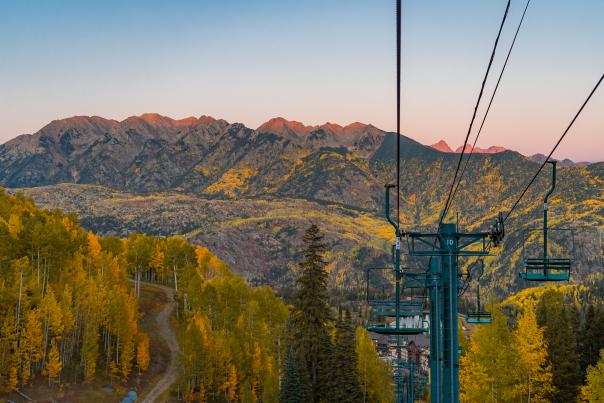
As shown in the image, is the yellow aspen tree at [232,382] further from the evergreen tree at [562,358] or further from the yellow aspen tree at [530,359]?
the yellow aspen tree at [530,359]

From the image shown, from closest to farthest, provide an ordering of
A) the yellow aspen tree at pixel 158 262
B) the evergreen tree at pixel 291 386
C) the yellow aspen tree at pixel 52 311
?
1. the evergreen tree at pixel 291 386
2. the yellow aspen tree at pixel 52 311
3. the yellow aspen tree at pixel 158 262

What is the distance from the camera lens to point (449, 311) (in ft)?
101

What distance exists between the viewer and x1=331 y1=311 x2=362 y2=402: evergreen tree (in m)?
62.1

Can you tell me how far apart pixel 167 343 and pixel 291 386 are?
5184cm

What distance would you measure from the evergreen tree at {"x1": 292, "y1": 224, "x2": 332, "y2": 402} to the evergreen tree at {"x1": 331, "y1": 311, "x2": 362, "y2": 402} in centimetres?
220

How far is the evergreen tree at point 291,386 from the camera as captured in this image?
5651 cm

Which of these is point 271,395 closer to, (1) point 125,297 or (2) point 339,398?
(2) point 339,398

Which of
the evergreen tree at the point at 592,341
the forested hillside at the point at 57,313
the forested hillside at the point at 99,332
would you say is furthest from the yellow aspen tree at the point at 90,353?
the evergreen tree at the point at 592,341

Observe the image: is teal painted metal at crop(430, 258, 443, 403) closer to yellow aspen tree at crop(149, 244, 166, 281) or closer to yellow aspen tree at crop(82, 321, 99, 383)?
yellow aspen tree at crop(82, 321, 99, 383)

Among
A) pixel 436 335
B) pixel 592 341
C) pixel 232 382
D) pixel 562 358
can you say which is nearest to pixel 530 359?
pixel 562 358

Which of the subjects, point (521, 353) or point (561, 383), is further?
point (561, 383)

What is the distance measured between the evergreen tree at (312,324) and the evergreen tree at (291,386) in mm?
1117

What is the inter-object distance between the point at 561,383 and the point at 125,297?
6127cm

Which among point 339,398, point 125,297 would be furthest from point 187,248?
point 339,398
